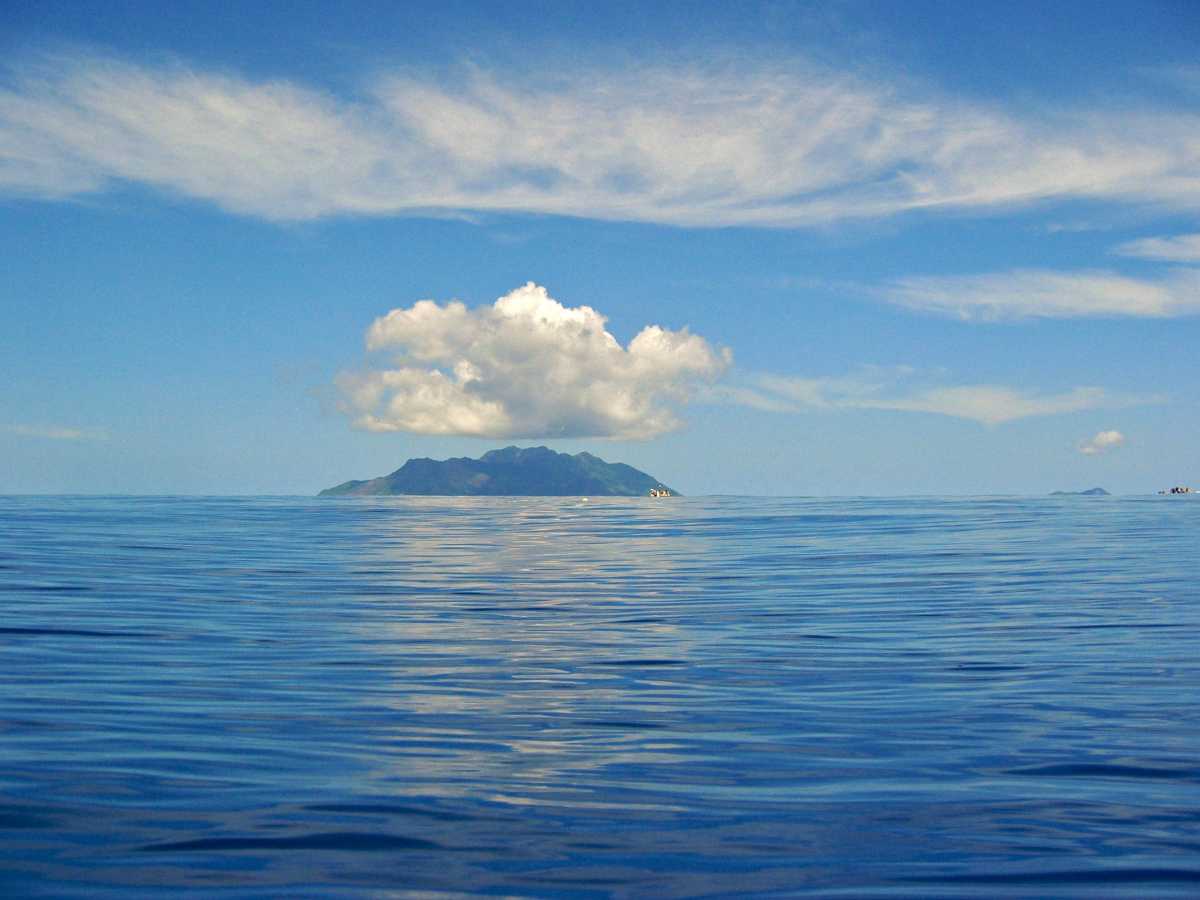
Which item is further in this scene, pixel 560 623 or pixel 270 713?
pixel 560 623

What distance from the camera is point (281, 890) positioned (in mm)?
7109

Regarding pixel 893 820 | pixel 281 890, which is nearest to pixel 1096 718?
pixel 893 820

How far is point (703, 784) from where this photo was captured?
982cm

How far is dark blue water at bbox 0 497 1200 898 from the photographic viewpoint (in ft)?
25.2

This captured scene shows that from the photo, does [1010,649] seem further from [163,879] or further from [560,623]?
[163,879]

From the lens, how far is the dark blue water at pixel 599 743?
7.69 metres

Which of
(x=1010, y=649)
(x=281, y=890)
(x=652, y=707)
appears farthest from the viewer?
(x=1010, y=649)

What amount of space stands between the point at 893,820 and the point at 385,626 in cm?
1391

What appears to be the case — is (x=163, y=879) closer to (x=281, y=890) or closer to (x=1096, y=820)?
(x=281, y=890)

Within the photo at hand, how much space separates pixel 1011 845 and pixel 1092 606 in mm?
17335

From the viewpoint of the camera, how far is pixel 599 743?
37.5 feet

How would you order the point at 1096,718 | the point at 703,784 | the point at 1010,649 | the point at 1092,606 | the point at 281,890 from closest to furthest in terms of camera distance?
the point at 281,890, the point at 703,784, the point at 1096,718, the point at 1010,649, the point at 1092,606

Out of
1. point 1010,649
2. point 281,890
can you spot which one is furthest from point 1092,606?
point 281,890

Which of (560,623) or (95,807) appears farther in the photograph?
(560,623)
